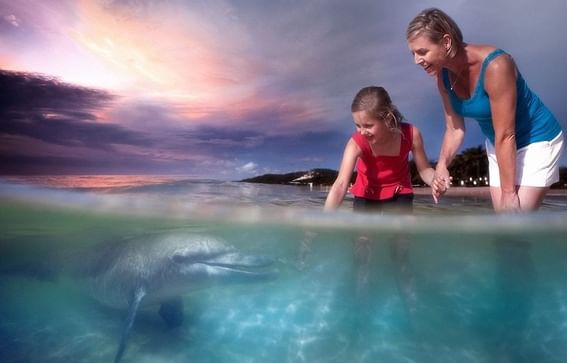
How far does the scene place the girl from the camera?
3430 millimetres

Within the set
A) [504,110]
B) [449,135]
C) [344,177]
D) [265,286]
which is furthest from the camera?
[265,286]

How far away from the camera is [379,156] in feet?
12.4

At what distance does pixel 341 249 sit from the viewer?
38.5 ft

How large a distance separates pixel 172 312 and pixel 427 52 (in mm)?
5582

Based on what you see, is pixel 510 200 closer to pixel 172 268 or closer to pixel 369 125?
pixel 369 125

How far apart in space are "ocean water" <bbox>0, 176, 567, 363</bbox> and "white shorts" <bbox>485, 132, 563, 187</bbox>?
7.81ft

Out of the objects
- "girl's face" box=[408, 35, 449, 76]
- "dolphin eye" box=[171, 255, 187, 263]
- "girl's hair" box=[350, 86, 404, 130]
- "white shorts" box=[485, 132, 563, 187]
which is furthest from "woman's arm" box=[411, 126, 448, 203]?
"dolphin eye" box=[171, 255, 187, 263]

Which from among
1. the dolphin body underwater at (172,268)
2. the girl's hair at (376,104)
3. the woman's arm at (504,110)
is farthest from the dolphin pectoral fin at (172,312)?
the woman's arm at (504,110)

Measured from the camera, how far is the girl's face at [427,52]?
251 cm

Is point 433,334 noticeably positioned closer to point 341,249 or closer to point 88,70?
point 341,249

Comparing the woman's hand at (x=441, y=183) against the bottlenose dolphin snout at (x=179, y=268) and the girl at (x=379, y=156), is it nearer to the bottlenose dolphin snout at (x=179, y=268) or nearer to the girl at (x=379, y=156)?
the girl at (x=379, y=156)

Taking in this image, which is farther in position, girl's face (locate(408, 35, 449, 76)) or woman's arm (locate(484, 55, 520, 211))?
girl's face (locate(408, 35, 449, 76))

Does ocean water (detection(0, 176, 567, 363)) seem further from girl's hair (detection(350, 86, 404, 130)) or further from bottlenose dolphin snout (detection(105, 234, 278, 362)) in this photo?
girl's hair (detection(350, 86, 404, 130))

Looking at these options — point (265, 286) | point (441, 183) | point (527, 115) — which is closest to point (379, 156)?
point (441, 183)
